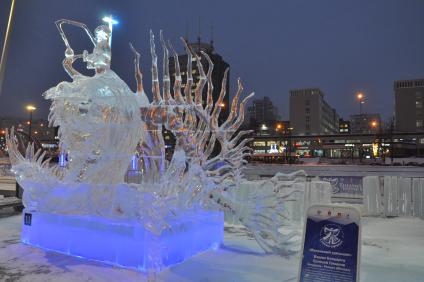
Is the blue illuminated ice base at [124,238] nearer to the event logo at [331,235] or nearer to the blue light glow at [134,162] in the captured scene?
the blue light glow at [134,162]

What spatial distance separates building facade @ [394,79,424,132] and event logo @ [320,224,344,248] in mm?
100383

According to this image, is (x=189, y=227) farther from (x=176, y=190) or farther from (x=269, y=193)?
(x=269, y=193)

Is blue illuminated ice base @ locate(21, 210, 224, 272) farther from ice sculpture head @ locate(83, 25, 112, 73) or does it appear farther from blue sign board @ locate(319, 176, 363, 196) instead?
blue sign board @ locate(319, 176, 363, 196)

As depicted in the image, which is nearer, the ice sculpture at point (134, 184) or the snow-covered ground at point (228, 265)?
the snow-covered ground at point (228, 265)

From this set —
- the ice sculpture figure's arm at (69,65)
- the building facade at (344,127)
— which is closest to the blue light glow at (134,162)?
the ice sculpture figure's arm at (69,65)

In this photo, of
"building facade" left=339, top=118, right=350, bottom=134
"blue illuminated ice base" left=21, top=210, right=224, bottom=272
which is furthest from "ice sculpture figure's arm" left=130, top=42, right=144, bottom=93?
"building facade" left=339, top=118, right=350, bottom=134

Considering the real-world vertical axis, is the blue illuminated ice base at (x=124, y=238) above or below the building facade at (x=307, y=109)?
below

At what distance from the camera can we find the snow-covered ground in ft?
20.3

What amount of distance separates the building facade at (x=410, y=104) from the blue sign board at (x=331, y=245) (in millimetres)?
100325

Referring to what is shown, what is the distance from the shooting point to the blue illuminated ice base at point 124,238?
21.4ft

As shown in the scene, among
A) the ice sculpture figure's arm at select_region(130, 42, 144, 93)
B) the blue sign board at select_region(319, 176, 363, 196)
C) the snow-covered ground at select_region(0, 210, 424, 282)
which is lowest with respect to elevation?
the snow-covered ground at select_region(0, 210, 424, 282)

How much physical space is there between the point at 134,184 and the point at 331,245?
422 cm

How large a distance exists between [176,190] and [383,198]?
24.1ft

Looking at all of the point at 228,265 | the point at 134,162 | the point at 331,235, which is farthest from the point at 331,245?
the point at 134,162
